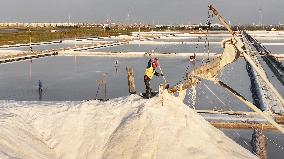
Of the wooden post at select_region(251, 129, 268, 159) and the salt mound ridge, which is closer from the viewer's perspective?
the salt mound ridge

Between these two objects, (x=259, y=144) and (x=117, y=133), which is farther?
(x=259, y=144)

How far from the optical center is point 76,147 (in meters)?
9.55

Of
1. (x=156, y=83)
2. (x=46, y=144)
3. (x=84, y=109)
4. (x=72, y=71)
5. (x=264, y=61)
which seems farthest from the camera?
(x=264, y=61)

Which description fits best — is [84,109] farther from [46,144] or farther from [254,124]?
[254,124]

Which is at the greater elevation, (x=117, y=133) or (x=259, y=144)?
(x=117, y=133)

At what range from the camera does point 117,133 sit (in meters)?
9.56

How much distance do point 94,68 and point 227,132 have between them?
19957 millimetres

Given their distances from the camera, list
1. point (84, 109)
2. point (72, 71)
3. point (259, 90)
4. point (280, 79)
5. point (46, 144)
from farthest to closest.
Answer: point (72, 71), point (280, 79), point (259, 90), point (84, 109), point (46, 144)

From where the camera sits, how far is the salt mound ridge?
9180mm

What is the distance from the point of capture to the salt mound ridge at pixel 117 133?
30.1 feet

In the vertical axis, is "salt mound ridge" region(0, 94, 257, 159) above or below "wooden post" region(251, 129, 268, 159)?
above

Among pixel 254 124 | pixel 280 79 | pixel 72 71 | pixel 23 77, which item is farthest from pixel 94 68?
pixel 254 124

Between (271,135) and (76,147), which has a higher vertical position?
(76,147)

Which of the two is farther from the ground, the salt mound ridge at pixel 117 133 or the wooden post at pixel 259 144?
the salt mound ridge at pixel 117 133
